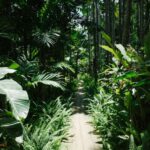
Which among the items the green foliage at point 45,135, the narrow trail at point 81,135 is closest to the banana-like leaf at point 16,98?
the green foliage at point 45,135

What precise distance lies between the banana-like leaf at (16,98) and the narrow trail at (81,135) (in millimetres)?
2276

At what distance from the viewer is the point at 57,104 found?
7555 millimetres

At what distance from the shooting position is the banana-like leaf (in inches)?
126

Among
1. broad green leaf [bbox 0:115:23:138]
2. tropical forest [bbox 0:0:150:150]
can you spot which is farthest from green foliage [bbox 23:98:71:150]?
broad green leaf [bbox 0:115:23:138]

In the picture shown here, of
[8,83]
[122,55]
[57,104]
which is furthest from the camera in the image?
[57,104]

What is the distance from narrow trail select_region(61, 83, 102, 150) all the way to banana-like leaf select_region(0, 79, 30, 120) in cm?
228

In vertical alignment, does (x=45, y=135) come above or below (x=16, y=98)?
below

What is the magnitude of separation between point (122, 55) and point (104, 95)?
301 centimetres

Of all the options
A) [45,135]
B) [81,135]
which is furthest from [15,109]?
[81,135]

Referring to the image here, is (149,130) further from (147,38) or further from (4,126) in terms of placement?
(4,126)

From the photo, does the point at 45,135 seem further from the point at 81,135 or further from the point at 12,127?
the point at 12,127

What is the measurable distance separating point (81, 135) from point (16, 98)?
11.6ft

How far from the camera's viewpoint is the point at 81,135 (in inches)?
262

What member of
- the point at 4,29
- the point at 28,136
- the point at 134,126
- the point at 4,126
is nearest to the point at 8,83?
the point at 4,126
